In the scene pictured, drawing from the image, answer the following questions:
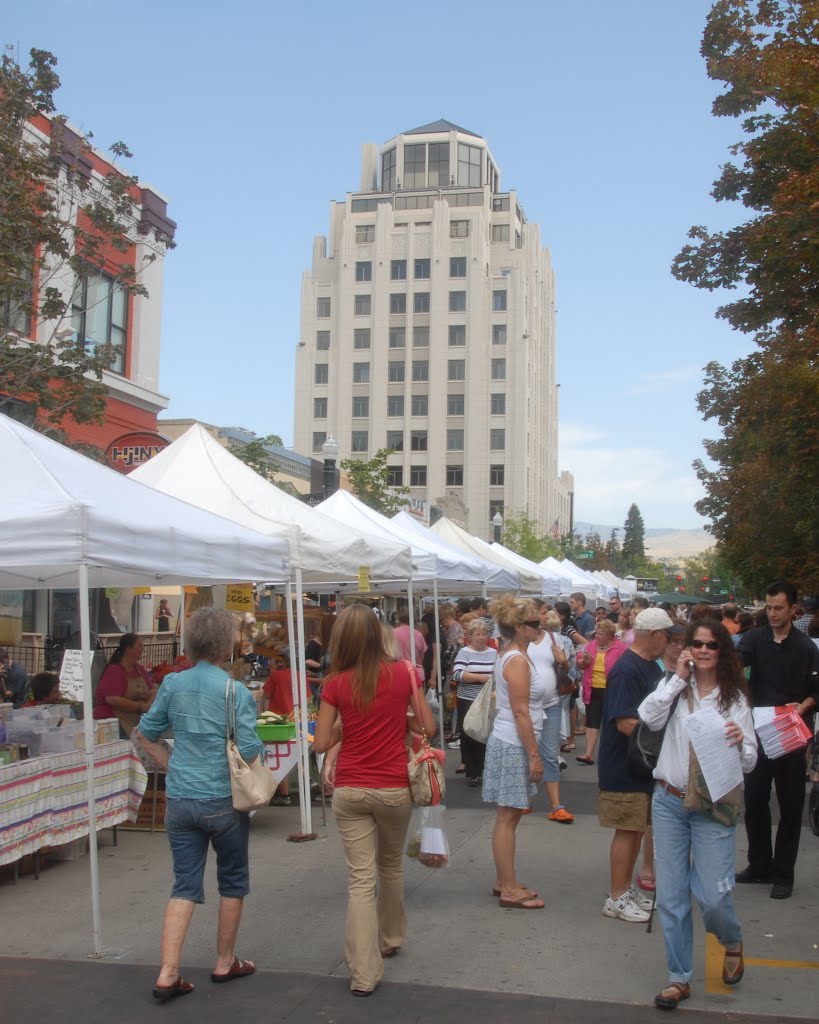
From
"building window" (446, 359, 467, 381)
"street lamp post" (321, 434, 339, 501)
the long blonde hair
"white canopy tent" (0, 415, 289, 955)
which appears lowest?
the long blonde hair

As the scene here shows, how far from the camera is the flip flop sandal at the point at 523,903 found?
657 centimetres

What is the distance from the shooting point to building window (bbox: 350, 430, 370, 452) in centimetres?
8475

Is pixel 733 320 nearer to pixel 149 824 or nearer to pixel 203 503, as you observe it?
pixel 203 503

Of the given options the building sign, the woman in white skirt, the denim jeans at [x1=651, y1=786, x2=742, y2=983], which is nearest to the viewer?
the denim jeans at [x1=651, y1=786, x2=742, y2=983]

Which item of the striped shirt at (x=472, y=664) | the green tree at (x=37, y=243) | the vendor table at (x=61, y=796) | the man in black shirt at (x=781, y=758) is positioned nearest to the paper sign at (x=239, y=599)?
the striped shirt at (x=472, y=664)

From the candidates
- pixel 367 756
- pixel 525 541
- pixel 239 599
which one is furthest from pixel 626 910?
pixel 525 541

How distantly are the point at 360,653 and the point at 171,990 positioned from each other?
69.8 inches

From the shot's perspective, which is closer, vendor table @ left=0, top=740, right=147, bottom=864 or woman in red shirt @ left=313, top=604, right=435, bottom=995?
woman in red shirt @ left=313, top=604, right=435, bottom=995

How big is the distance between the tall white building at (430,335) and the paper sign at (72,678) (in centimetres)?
7147

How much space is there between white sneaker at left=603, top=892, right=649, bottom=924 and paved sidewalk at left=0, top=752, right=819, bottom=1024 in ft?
0.19

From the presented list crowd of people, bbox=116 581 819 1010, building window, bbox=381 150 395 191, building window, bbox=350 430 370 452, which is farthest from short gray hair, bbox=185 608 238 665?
building window, bbox=381 150 395 191

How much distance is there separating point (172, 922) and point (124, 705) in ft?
14.1

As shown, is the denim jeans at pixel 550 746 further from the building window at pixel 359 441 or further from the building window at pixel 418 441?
the building window at pixel 359 441

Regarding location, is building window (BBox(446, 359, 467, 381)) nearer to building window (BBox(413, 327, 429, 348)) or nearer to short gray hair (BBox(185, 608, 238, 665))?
building window (BBox(413, 327, 429, 348))
